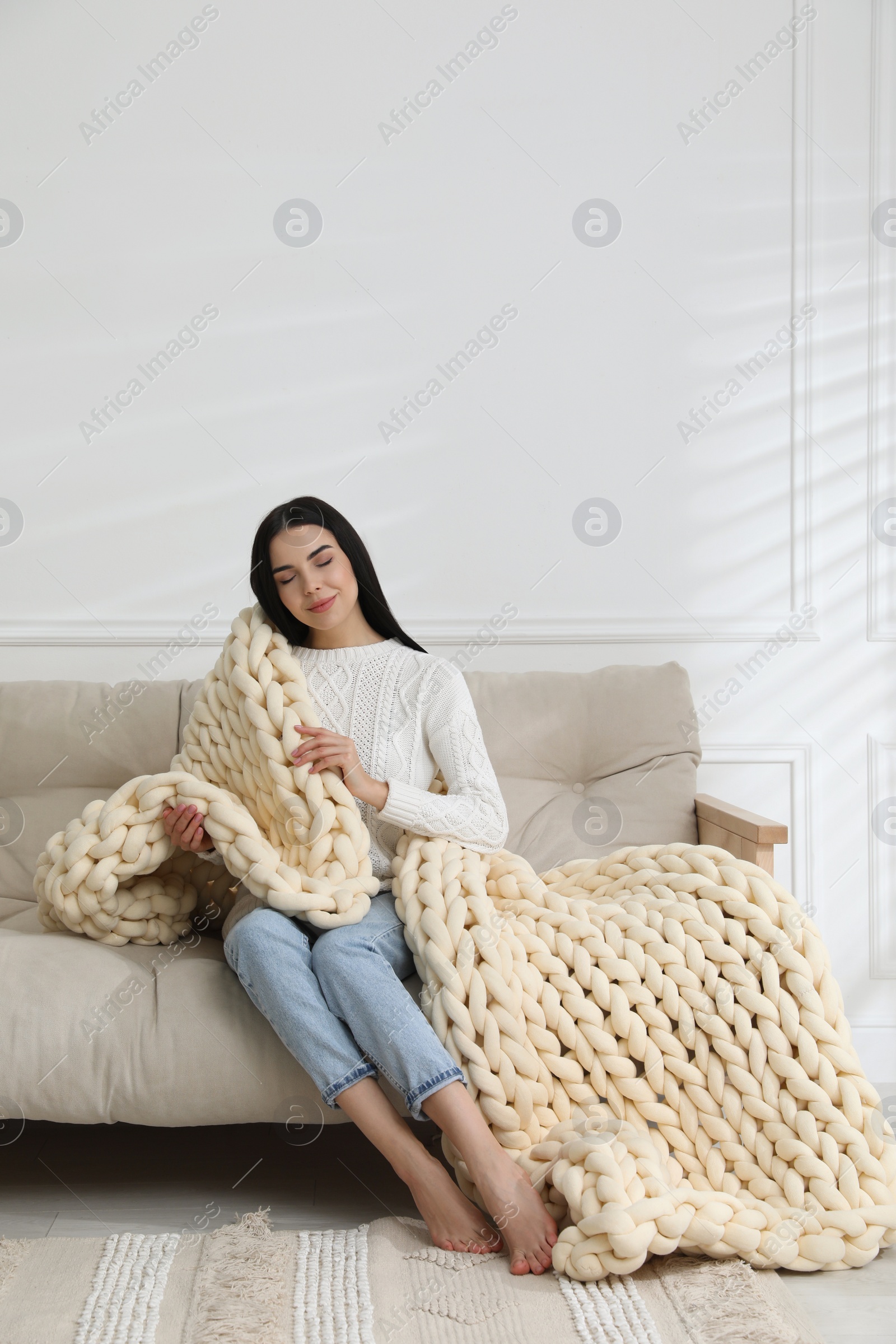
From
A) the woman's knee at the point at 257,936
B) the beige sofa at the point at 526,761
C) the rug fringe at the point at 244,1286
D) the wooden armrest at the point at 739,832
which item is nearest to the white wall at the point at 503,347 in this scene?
the beige sofa at the point at 526,761

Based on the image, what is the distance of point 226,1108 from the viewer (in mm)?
1326

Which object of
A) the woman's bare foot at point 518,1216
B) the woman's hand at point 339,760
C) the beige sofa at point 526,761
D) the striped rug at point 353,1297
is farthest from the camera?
the beige sofa at point 526,761

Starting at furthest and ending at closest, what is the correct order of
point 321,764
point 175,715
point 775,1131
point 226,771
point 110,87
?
point 110,87 → point 175,715 → point 226,771 → point 321,764 → point 775,1131

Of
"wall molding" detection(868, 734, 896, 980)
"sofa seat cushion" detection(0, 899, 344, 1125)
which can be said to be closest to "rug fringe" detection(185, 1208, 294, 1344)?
"sofa seat cushion" detection(0, 899, 344, 1125)

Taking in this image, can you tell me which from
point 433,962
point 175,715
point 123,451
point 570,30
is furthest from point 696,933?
point 570,30

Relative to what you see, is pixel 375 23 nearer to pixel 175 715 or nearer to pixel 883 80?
pixel 883 80

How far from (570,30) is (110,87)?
1.08 metres

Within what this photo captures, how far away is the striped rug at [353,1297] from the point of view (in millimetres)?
1066

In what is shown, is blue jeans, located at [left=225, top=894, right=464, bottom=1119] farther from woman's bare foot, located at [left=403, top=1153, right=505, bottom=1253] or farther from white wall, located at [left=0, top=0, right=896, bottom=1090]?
white wall, located at [left=0, top=0, right=896, bottom=1090]

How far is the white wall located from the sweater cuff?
0.86 meters

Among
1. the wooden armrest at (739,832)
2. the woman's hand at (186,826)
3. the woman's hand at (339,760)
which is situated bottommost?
the wooden armrest at (739,832)

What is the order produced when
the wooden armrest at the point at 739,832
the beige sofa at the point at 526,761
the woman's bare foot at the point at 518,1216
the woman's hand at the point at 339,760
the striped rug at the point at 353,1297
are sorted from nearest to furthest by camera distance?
the striped rug at the point at 353,1297 → the woman's bare foot at the point at 518,1216 → the woman's hand at the point at 339,760 → the wooden armrest at the point at 739,832 → the beige sofa at the point at 526,761

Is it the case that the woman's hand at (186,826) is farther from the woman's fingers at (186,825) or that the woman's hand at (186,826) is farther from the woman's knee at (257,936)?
the woman's knee at (257,936)

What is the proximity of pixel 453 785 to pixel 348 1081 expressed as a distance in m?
0.46
